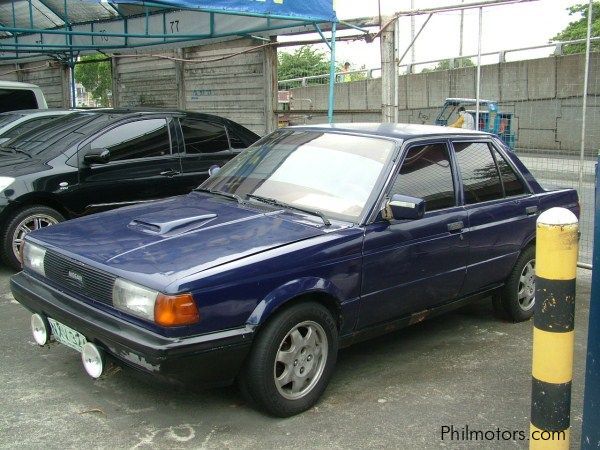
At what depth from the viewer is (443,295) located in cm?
442

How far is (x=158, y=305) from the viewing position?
120 inches

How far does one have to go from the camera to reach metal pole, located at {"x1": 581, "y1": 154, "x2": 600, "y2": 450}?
8.68 ft

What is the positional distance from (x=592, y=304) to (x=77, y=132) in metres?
5.62

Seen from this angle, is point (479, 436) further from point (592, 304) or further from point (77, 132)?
point (77, 132)

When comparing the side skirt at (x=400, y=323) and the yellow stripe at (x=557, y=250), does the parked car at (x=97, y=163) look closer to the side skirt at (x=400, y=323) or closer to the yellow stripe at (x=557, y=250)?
the side skirt at (x=400, y=323)

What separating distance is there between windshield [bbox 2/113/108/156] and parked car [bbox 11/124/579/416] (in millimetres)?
2582

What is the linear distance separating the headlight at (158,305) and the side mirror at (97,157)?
3.53 metres

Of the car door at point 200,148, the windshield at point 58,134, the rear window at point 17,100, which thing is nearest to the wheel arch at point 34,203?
the windshield at point 58,134

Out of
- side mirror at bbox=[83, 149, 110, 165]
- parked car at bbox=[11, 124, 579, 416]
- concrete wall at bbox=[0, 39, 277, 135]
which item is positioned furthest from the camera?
concrete wall at bbox=[0, 39, 277, 135]

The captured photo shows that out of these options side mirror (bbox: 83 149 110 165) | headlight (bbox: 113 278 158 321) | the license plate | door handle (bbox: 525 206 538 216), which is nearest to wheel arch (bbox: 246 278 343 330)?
headlight (bbox: 113 278 158 321)

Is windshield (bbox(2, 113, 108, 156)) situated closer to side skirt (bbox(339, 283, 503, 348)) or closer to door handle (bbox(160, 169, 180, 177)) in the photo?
door handle (bbox(160, 169, 180, 177))

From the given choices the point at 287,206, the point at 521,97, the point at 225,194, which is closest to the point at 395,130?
the point at 287,206

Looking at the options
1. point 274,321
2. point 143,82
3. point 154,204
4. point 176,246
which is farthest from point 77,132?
point 143,82

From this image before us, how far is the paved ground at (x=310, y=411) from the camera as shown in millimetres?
3314
